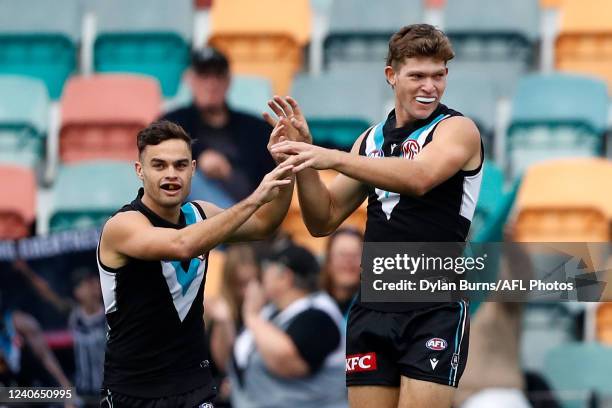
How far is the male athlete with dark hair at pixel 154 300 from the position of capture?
5363 mm

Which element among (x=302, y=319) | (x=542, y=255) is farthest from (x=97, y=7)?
(x=542, y=255)

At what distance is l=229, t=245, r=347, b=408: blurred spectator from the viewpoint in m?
8.06

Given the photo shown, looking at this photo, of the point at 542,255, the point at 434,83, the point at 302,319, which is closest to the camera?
the point at 434,83

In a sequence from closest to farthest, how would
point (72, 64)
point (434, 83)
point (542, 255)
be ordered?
point (434, 83)
point (542, 255)
point (72, 64)

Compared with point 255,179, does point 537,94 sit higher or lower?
higher

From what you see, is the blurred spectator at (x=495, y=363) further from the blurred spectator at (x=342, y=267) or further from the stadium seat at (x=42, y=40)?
the stadium seat at (x=42, y=40)

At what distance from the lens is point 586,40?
10664 mm

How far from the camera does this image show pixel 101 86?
10289mm

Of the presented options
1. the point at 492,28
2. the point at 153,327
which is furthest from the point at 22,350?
the point at 492,28

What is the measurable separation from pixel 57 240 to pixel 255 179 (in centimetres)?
150

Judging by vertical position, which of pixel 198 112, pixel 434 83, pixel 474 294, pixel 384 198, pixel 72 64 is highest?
pixel 72 64

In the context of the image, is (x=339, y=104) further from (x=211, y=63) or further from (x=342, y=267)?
(x=342, y=267)

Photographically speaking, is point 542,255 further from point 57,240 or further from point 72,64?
point 72,64

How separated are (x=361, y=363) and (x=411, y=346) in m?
0.22
